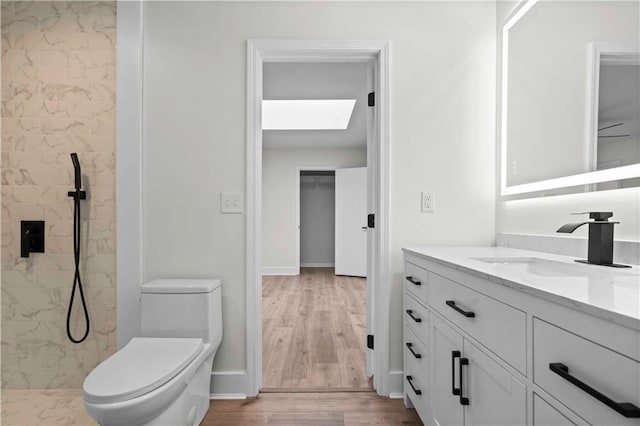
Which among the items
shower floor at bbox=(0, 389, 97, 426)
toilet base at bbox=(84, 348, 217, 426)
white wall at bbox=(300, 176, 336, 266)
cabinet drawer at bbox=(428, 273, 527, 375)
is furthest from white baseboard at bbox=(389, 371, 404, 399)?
white wall at bbox=(300, 176, 336, 266)

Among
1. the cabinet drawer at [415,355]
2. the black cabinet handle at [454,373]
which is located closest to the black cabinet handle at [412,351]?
the cabinet drawer at [415,355]

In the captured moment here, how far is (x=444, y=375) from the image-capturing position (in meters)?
1.38

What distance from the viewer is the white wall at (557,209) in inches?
50.9

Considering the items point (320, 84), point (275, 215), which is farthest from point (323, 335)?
point (275, 215)

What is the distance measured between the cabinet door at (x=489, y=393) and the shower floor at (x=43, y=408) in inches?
71.7

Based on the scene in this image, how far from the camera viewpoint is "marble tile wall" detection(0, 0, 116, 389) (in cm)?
206

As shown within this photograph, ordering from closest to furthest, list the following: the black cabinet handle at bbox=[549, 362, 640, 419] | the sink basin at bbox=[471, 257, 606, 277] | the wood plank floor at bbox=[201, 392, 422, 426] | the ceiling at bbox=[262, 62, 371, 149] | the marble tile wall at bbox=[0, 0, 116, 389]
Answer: the black cabinet handle at bbox=[549, 362, 640, 419]
the sink basin at bbox=[471, 257, 606, 277]
the wood plank floor at bbox=[201, 392, 422, 426]
the marble tile wall at bbox=[0, 0, 116, 389]
the ceiling at bbox=[262, 62, 371, 149]

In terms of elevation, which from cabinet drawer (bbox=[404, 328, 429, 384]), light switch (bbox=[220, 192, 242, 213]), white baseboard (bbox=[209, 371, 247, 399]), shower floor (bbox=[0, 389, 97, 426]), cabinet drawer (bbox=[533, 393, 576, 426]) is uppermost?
light switch (bbox=[220, 192, 242, 213])

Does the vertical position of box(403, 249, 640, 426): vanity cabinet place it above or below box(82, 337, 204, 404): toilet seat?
above

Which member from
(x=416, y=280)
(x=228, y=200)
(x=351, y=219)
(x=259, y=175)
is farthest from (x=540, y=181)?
(x=351, y=219)

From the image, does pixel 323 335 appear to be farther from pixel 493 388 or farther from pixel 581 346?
pixel 581 346

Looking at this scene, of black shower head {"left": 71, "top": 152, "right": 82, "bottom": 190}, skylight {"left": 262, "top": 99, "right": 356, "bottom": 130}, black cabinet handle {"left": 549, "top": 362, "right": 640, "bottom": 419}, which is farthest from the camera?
skylight {"left": 262, "top": 99, "right": 356, "bottom": 130}

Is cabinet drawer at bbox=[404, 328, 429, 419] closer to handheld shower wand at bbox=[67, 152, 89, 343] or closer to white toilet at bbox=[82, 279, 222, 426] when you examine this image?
white toilet at bbox=[82, 279, 222, 426]

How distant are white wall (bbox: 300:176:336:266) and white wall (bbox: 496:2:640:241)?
18.1 feet
